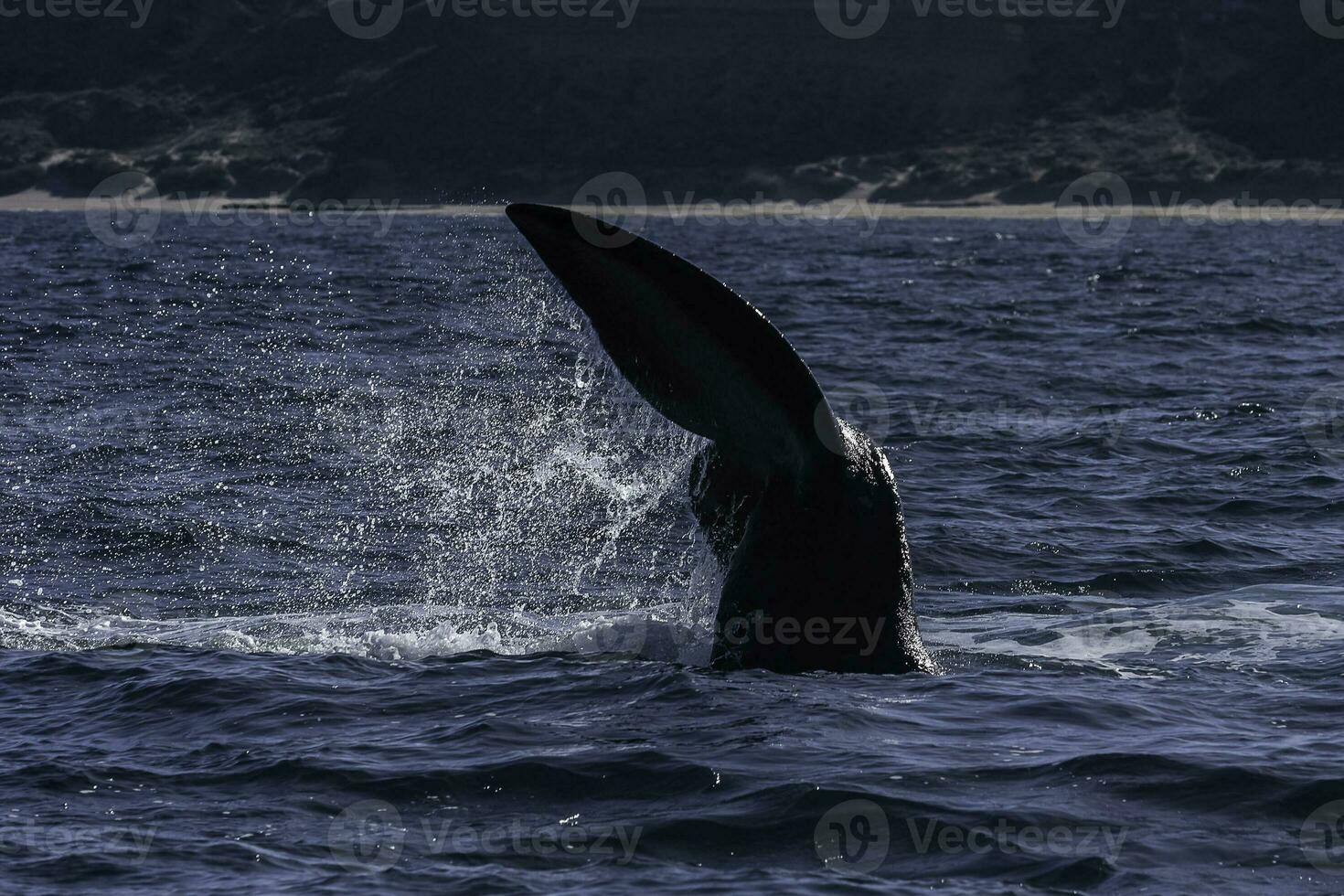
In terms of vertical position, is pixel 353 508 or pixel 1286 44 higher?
pixel 1286 44

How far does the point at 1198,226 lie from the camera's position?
78.0 metres

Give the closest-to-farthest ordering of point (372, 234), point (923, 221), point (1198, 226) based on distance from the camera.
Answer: point (372, 234) → point (1198, 226) → point (923, 221)

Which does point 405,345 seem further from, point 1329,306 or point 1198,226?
point 1198,226

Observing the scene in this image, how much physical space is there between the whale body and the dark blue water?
236 millimetres

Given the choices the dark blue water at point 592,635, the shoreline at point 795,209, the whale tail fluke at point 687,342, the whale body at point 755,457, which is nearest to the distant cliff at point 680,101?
the shoreline at point 795,209

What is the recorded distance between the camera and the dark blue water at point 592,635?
6.33 meters

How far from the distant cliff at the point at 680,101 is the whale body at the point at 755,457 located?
88515 mm

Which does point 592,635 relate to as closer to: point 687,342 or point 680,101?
point 687,342

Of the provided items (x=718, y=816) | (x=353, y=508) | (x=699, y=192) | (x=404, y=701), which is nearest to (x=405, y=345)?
(x=353, y=508)

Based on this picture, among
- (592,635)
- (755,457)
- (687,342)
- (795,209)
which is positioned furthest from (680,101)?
(687,342)

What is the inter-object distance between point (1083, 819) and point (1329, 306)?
28.0 meters

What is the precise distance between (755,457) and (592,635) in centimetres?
264

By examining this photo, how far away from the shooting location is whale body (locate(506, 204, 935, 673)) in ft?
22.6

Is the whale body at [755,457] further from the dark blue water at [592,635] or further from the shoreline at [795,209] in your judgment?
the shoreline at [795,209]
